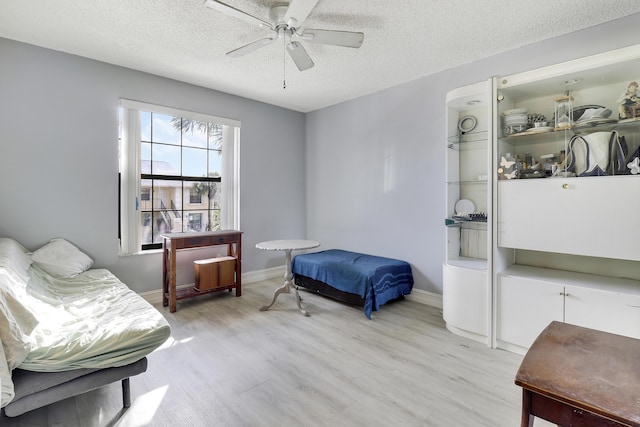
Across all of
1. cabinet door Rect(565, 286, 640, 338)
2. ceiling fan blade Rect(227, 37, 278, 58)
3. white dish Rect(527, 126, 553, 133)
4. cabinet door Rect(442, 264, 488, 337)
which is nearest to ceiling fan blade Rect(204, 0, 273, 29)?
ceiling fan blade Rect(227, 37, 278, 58)

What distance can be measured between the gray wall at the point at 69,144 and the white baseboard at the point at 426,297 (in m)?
3.12

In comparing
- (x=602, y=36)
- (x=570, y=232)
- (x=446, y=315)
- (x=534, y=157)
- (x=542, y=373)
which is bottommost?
(x=446, y=315)

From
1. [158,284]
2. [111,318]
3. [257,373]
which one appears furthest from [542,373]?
[158,284]

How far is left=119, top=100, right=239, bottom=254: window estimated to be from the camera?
352cm

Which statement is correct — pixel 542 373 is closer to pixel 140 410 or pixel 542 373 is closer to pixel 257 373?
pixel 257 373

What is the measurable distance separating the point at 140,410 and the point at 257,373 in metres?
0.73

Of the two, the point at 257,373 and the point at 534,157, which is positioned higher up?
the point at 534,157

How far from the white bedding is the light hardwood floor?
40cm

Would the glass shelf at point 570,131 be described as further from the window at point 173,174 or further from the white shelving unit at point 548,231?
the window at point 173,174

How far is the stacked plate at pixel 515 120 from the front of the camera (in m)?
2.63

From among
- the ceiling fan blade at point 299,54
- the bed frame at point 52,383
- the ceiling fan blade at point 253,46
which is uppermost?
the ceiling fan blade at point 253,46

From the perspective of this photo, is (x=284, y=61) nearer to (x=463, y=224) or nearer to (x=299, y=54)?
(x=299, y=54)

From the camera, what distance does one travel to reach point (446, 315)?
9.59 ft

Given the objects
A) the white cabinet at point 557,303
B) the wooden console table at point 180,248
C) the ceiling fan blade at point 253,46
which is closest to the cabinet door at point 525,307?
the white cabinet at point 557,303
